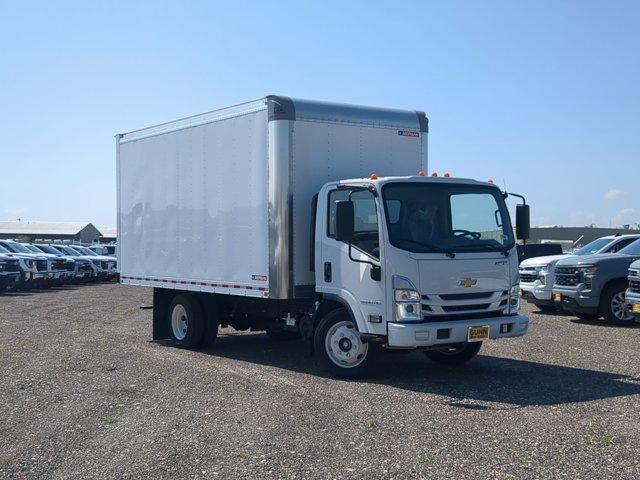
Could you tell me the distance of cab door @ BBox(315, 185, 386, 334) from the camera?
9.75 meters

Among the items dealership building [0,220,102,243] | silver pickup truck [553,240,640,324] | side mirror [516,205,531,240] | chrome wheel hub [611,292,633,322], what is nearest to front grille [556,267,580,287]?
silver pickup truck [553,240,640,324]

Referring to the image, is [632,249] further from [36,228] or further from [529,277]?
[36,228]

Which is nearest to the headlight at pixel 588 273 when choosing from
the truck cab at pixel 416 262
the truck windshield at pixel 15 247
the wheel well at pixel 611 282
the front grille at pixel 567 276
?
the front grille at pixel 567 276

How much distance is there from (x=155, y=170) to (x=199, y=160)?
5.10ft

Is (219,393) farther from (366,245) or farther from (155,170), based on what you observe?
(155,170)

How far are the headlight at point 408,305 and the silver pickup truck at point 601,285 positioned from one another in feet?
26.4

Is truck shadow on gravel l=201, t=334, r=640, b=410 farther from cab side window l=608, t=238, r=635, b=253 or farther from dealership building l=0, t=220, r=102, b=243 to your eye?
dealership building l=0, t=220, r=102, b=243

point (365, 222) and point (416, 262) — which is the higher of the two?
point (365, 222)

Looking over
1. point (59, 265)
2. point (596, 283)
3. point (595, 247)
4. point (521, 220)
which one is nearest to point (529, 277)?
point (595, 247)

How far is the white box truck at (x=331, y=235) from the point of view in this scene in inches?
382

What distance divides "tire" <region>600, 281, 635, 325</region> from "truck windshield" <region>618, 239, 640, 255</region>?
0.90 m

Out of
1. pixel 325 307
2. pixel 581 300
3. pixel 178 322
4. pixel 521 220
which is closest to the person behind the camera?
pixel 325 307

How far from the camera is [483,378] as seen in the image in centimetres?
1042

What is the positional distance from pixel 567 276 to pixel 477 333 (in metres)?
7.89
